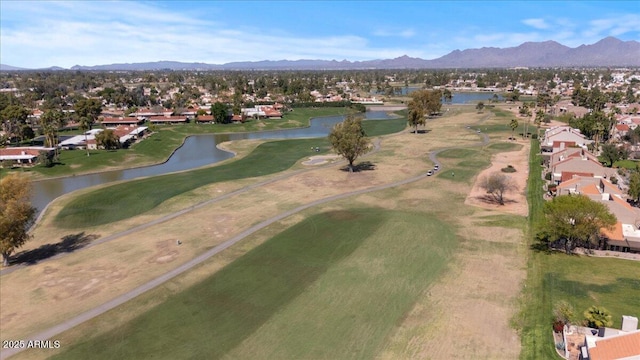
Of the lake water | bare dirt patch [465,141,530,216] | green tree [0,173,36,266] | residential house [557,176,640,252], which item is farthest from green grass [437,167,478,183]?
green tree [0,173,36,266]

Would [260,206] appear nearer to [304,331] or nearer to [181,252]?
[181,252]

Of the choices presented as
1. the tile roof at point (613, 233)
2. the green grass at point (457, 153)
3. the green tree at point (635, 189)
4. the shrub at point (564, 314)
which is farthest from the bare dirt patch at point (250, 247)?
the green tree at point (635, 189)

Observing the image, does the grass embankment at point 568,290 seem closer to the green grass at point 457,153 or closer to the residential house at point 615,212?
the residential house at point 615,212

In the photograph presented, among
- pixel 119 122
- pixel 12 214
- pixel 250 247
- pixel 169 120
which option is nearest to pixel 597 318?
pixel 250 247

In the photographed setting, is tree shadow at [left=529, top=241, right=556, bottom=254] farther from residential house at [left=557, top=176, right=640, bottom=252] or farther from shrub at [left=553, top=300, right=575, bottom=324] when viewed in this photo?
shrub at [left=553, top=300, right=575, bottom=324]

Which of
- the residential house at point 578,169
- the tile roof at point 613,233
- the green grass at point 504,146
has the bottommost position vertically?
the tile roof at point 613,233

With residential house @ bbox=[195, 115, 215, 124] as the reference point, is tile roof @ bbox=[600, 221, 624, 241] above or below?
below

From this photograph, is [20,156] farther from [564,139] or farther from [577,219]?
[564,139]
